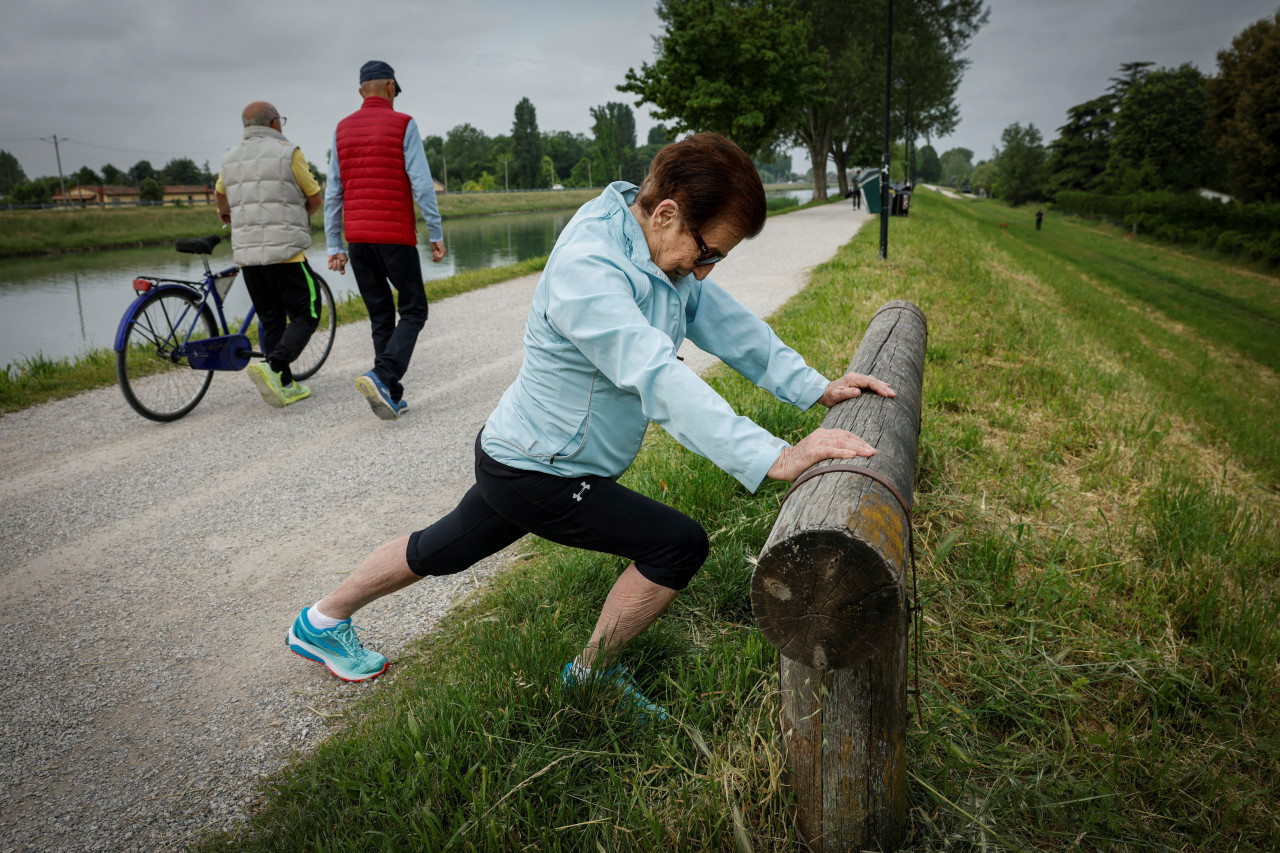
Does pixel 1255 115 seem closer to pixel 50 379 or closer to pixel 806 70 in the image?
pixel 806 70

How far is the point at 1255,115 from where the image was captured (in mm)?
34625

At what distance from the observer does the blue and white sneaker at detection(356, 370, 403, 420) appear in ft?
17.3

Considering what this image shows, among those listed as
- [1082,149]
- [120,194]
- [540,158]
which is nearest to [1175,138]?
[1082,149]

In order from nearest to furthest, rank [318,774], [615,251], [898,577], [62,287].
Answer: [898,577]
[615,251]
[318,774]
[62,287]

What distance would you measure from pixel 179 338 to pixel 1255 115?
151 feet

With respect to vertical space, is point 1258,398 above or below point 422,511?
below

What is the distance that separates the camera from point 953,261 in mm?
11898

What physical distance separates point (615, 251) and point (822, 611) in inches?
39.6

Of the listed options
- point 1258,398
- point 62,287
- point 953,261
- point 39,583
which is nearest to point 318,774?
point 39,583

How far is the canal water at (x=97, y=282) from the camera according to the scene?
11.6 metres

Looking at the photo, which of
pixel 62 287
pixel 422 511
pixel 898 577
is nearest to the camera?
pixel 898 577

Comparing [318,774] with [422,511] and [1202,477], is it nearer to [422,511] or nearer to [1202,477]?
[422,511]

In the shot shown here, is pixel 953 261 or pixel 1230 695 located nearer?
pixel 1230 695

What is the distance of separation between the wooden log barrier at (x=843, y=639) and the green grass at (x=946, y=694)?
144mm
